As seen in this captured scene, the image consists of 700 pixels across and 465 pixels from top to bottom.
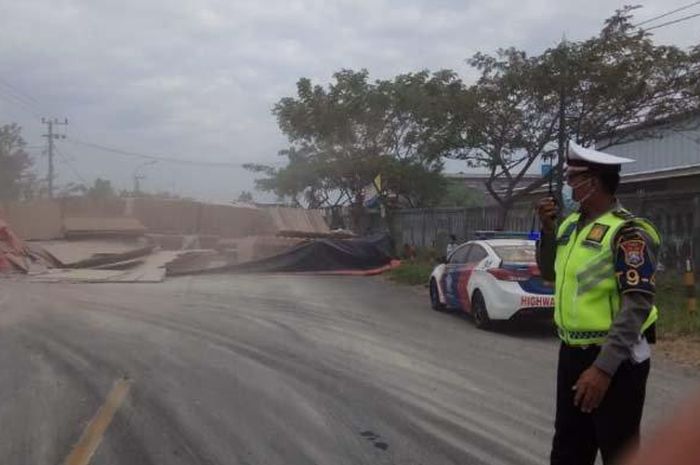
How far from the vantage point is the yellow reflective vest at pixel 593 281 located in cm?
333

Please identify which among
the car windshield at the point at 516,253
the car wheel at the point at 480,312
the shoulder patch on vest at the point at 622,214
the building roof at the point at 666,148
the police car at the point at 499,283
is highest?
the building roof at the point at 666,148

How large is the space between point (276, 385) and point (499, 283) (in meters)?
5.10

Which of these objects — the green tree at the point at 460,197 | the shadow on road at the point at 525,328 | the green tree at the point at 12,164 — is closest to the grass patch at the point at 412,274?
the shadow on road at the point at 525,328

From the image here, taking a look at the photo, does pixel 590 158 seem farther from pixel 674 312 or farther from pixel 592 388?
pixel 674 312

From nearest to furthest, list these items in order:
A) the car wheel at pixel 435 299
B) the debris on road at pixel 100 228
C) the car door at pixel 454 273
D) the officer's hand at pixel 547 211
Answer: the officer's hand at pixel 547 211 → the car door at pixel 454 273 → the car wheel at pixel 435 299 → the debris on road at pixel 100 228

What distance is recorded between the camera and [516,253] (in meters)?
11.9

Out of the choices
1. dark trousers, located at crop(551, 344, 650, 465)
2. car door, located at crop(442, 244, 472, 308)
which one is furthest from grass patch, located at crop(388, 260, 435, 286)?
dark trousers, located at crop(551, 344, 650, 465)

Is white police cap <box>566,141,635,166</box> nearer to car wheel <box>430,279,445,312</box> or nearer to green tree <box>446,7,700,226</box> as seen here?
car wheel <box>430,279,445,312</box>

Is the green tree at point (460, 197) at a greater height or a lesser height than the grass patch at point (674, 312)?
greater

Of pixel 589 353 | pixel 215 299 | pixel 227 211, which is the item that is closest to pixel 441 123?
pixel 215 299

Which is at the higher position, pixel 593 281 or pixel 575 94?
pixel 575 94

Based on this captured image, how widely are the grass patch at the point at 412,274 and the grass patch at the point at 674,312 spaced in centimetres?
608

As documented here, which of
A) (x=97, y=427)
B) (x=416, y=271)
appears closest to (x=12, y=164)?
(x=416, y=271)

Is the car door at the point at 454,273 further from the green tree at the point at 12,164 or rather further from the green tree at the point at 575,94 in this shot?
the green tree at the point at 12,164
